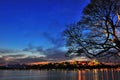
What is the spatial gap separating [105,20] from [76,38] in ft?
4.69

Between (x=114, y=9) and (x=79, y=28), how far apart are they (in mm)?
1620

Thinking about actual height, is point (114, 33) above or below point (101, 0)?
below

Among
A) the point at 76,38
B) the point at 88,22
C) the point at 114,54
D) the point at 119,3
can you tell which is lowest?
the point at 114,54

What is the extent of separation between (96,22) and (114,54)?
1.54 meters

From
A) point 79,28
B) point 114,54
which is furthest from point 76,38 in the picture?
point 114,54

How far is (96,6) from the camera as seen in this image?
10195 millimetres

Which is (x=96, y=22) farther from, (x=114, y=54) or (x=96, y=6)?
(x=114, y=54)

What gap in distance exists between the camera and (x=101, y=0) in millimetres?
10086

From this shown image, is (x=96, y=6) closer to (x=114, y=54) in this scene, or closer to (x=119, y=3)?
(x=119, y=3)

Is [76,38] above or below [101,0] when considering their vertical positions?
below

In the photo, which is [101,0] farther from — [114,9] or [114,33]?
[114,33]

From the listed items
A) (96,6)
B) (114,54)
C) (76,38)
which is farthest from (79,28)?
(114,54)

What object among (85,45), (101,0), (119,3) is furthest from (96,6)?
(85,45)

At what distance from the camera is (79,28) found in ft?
33.7
